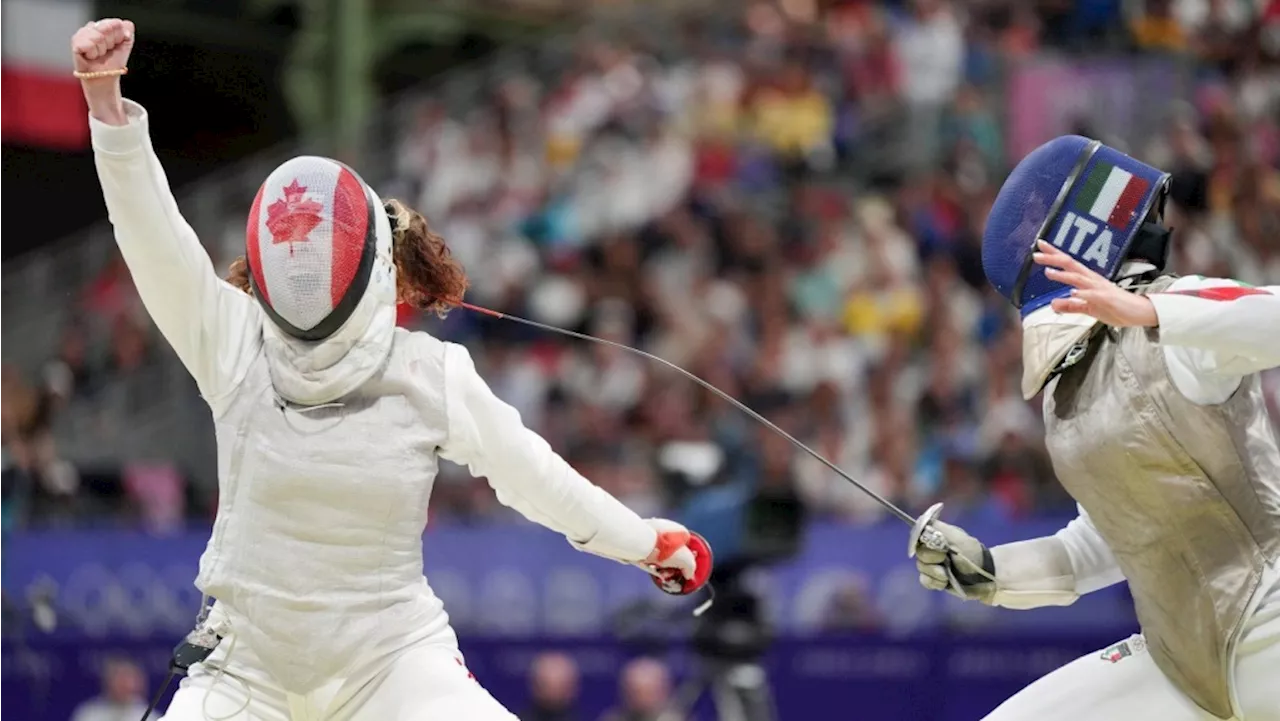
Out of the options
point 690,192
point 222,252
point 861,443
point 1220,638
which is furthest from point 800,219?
point 1220,638

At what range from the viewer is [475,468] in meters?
3.11

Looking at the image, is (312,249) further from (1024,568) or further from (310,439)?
(1024,568)

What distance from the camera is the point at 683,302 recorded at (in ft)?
29.2

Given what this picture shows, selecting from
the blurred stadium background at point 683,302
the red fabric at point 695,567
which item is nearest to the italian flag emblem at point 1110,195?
the red fabric at point 695,567

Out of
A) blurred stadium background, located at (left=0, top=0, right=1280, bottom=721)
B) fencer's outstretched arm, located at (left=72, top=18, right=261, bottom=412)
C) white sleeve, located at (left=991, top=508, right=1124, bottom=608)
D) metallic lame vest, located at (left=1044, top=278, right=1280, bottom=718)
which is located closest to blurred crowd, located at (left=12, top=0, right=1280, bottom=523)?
blurred stadium background, located at (left=0, top=0, right=1280, bottom=721)

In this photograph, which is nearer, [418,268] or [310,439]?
[310,439]

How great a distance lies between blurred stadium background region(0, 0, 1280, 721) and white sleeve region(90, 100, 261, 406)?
284 cm

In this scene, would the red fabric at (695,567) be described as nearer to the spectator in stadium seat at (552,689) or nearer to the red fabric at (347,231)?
the red fabric at (347,231)

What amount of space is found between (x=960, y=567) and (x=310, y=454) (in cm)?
129

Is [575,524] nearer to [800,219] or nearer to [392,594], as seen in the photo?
[392,594]

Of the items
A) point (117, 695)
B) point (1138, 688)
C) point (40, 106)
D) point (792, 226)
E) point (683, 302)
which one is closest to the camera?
point (1138, 688)

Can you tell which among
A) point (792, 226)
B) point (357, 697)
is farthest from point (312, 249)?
point (792, 226)

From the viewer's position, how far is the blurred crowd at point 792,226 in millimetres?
8336

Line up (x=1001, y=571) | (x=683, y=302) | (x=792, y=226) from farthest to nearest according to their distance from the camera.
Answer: (x=792, y=226), (x=683, y=302), (x=1001, y=571)
